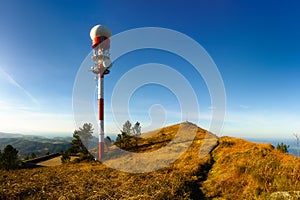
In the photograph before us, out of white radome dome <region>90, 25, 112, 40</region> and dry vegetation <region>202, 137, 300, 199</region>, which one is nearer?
dry vegetation <region>202, 137, 300, 199</region>

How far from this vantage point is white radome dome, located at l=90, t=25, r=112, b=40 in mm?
38531

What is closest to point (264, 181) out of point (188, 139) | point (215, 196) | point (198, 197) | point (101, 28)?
point (215, 196)

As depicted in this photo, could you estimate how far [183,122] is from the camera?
4962 cm

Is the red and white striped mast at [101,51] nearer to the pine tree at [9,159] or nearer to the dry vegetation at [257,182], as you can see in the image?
the pine tree at [9,159]

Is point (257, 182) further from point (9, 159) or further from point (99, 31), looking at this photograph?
point (9, 159)

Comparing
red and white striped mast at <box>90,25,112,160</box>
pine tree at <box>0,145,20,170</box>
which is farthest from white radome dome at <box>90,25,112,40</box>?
pine tree at <box>0,145,20,170</box>

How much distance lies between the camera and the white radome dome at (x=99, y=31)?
1517 inches

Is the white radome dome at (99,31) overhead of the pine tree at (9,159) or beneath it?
overhead

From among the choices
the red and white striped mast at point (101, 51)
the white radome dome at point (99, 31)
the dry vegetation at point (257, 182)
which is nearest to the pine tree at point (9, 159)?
the red and white striped mast at point (101, 51)

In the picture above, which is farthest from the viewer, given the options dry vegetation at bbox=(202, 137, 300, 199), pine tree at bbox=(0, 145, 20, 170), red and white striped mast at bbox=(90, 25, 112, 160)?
red and white striped mast at bbox=(90, 25, 112, 160)

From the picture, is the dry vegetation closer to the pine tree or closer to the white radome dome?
the pine tree

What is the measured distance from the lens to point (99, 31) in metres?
38.5

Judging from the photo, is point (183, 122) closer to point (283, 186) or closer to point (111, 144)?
point (111, 144)

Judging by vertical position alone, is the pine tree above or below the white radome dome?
below
